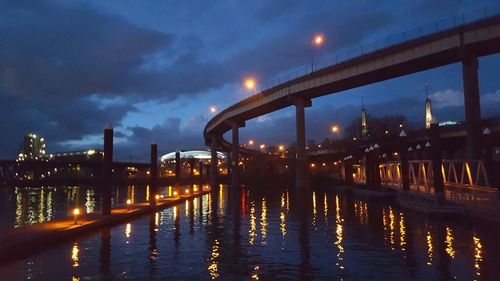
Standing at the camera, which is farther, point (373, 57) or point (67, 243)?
point (373, 57)

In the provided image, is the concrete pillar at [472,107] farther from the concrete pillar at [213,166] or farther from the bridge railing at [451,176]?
the concrete pillar at [213,166]

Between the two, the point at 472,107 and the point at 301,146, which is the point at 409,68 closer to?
the point at 472,107

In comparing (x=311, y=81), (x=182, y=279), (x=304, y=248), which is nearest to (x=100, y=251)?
(x=182, y=279)

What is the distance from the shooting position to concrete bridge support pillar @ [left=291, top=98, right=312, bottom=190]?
87812 mm

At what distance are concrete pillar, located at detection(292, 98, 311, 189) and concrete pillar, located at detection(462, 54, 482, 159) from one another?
30.0 metres

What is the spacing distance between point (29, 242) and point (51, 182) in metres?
186

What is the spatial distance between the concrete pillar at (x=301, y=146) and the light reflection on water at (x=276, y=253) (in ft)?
176

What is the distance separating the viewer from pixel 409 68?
7375 cm

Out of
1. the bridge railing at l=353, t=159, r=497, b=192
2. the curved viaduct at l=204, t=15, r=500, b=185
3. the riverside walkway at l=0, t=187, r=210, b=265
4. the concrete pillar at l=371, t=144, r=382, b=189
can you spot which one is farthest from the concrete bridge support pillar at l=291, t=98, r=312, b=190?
the riverside walkway at l=0, t=187, r=210, b=265

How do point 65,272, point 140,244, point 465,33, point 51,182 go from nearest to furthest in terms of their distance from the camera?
point 65,272 → point 140,244 → point 465,33 → point 51,182

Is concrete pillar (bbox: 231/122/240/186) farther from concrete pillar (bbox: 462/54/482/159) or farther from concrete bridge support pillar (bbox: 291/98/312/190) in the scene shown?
concrete pillar (bbox: 462/54/482/159)

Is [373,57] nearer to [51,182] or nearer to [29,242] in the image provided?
[29,242]

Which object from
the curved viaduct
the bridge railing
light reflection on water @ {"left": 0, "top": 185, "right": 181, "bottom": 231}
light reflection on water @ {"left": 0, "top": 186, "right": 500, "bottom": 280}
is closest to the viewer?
light reflection on water @ {"left": 0, "top": 186, "right": 500, "bottom": 280}

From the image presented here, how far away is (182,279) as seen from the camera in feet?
53.2
